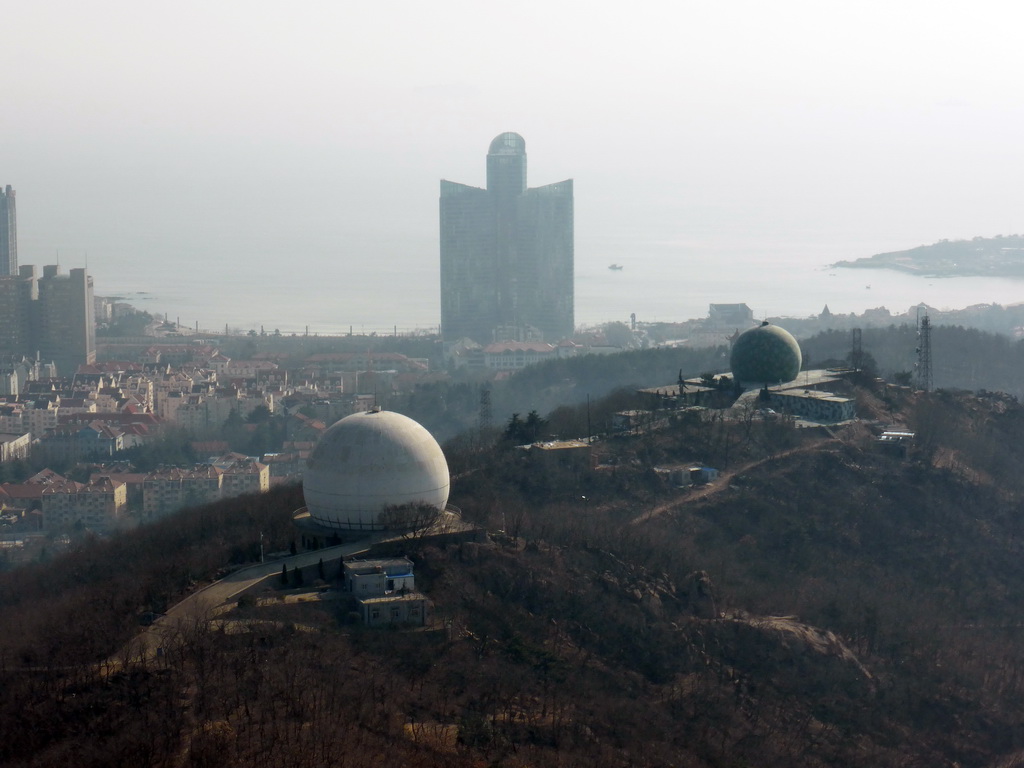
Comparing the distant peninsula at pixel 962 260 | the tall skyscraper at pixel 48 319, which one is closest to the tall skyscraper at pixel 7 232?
the tall skyscraper at pixel 48 319

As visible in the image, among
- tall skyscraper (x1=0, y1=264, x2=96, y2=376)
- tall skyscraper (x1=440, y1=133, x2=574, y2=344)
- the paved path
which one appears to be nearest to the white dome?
the paved path

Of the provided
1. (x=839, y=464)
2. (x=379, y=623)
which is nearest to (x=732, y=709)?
(x=379, y=623)

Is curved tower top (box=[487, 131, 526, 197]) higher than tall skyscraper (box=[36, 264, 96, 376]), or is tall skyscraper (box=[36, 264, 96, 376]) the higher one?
curved tower top (box=[487, 131, 526, 197])

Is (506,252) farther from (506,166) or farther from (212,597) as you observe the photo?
(212,597)

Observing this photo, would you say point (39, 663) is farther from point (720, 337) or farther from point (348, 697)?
point (720, 337)

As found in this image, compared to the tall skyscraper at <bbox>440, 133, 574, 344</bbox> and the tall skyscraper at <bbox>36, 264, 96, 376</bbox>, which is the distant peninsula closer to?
the tall skyscraper at <bbox>440, 133, 574, 344</bbox>

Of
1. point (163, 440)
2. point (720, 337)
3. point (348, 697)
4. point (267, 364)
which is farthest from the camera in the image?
point (720, 337)
